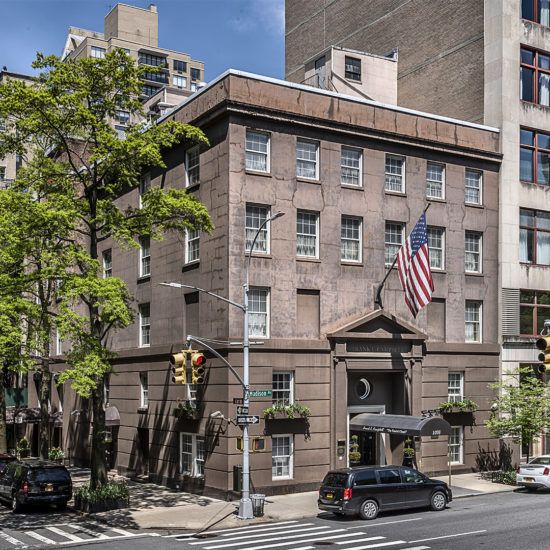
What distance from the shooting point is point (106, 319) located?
102 feet

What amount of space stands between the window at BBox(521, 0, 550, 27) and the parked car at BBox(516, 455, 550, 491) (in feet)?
80.1

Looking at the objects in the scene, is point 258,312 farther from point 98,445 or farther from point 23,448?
point 23,448

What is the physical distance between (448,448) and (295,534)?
587 inches

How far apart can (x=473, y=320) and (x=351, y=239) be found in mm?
8832

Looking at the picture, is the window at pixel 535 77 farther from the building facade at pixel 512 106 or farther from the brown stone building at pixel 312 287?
the brown stone building at pixel 312 287

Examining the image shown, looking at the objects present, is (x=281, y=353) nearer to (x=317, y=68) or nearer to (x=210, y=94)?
(x=210, y=94)

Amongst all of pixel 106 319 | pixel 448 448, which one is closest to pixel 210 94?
pixel 106 319

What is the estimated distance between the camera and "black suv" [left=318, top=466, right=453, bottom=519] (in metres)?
28.2

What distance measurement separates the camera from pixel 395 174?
3978 cm

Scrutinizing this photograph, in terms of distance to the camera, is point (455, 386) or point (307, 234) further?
point (455, 386)

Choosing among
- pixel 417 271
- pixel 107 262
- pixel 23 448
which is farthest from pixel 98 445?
pixel 23 448

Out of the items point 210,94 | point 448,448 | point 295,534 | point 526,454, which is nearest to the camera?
point 295,534

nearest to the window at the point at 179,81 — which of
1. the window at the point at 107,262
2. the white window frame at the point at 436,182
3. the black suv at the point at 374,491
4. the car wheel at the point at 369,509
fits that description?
the window at the point at 107,262

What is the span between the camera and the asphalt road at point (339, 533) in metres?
23.9
